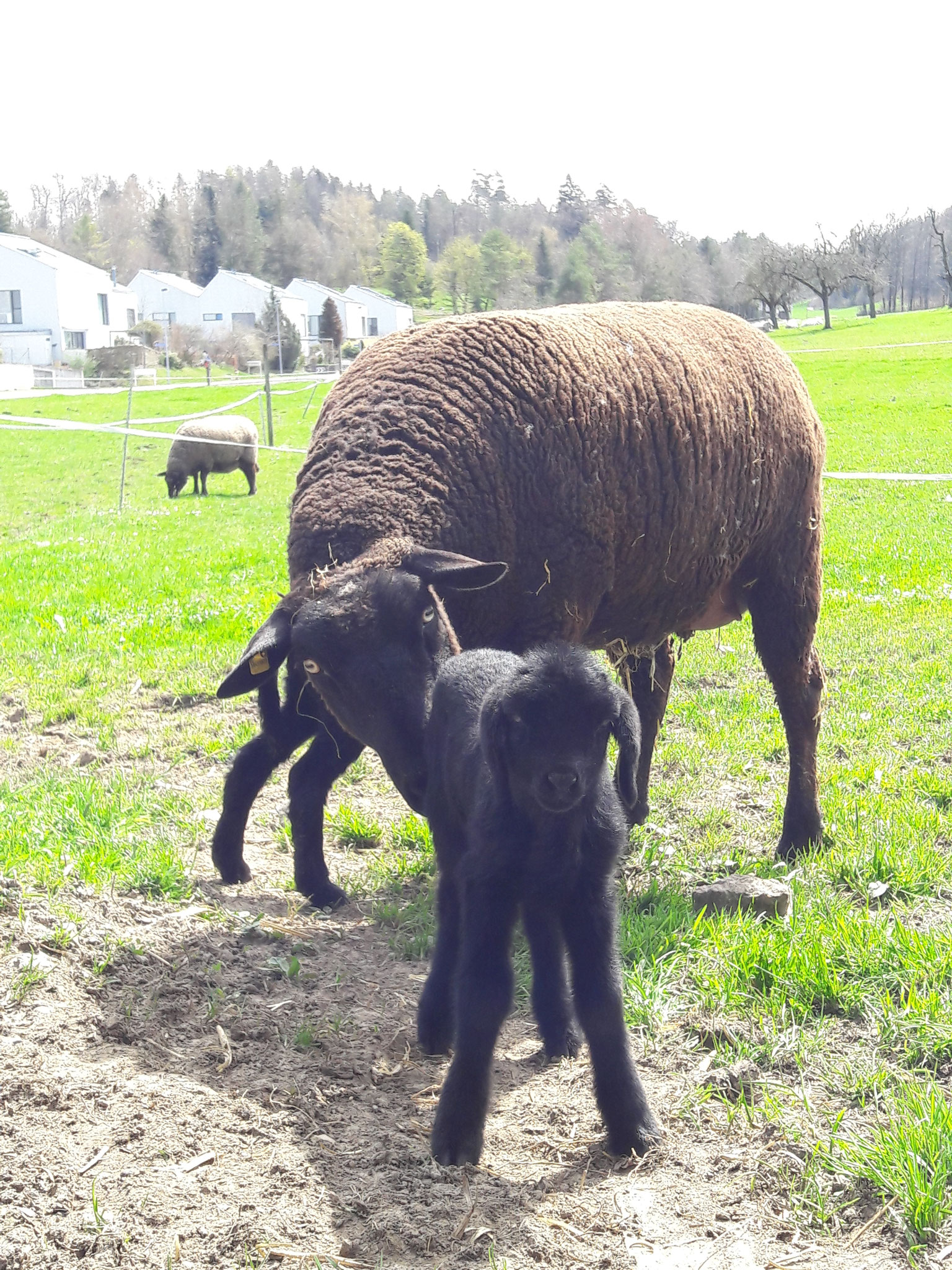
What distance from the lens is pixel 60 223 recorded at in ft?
446

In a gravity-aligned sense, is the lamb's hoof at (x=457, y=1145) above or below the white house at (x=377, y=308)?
below

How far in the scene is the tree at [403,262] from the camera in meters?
93.4

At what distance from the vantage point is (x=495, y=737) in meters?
3.07

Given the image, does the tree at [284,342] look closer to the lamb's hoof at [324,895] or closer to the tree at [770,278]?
the tree at [770,278]

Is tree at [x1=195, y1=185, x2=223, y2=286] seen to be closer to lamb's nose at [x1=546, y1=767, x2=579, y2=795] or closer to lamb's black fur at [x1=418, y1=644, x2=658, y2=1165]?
lamb's black fur at [x1=418, y1=644, x2=658, y2=1165]

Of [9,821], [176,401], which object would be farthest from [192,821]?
[176,401]

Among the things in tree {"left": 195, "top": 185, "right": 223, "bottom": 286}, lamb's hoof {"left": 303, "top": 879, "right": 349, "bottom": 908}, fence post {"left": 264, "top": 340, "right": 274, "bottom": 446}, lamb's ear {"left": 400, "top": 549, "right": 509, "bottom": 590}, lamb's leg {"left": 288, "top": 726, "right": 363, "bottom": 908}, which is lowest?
lamb's hoof {"left": 303, "top": 879, "right": 349, "bottom": 908}

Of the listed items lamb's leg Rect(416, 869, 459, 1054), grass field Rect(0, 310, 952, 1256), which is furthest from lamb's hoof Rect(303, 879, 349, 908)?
lamb's leg Rect(416, 869, 459, 1054)

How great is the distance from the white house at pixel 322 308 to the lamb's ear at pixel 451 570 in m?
78.8

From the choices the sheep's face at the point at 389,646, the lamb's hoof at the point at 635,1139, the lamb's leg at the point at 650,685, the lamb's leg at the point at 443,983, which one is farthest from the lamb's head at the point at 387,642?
the lamb's leg at the point at 650,685

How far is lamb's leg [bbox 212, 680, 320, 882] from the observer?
488cm

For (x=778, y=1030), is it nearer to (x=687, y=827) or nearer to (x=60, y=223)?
(x=687, y=827)

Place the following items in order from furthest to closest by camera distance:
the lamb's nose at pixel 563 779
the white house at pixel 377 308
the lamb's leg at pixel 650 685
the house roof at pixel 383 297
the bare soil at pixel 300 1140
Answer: the white house at pixel 377 308 → the house roof at pixel 383 297 → the lamb's leg at pixel 650 685 → the lamb's nose at pixel 563 779 → the bare soil at pixel 300 1140

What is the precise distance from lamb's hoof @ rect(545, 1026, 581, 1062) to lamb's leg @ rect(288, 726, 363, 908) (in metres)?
1.41
